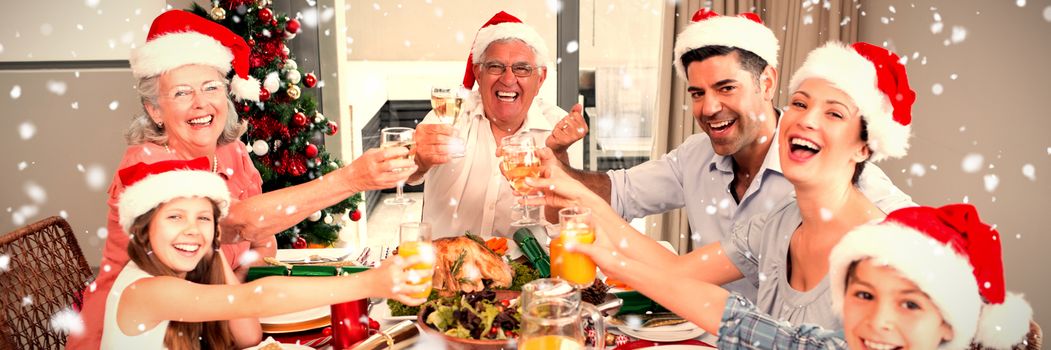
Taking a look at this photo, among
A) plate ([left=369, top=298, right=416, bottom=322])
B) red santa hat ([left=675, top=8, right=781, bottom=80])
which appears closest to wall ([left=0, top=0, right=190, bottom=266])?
plate ([left=369, top=298, right=416, bottom=322])

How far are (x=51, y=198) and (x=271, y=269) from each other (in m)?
1.83

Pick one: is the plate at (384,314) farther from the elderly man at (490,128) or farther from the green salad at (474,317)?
the elderly man at (490,128)

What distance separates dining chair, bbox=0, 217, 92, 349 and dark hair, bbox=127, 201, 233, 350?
0.42 m

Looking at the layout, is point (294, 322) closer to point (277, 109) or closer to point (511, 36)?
point (511, 36)

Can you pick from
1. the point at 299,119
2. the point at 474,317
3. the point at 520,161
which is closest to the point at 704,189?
the point at 520,161

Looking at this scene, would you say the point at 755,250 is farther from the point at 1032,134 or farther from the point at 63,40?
the point at 63,40

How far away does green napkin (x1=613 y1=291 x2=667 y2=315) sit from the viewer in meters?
1.74

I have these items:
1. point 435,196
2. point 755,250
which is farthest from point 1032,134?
point 435,196

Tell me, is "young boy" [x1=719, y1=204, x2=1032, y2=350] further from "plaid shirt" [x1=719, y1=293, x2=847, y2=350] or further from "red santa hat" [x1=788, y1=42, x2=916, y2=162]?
"red santa hat" [x1=788, y1=42, x2=916, y2=162]

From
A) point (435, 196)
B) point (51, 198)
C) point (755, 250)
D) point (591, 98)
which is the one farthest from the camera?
point (591, 98)

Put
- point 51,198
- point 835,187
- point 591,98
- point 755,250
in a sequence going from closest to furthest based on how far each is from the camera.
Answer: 1. point 835,187
2. point 755,250
3. point 51,198
4. point 591,98

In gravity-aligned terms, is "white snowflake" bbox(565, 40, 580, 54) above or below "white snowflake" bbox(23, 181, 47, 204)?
above

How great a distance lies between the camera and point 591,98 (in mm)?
4148

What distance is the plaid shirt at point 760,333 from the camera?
1413 millimetres
